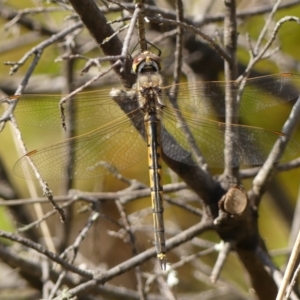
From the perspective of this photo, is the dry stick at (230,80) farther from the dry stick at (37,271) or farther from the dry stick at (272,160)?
the dry stick at (37,271)

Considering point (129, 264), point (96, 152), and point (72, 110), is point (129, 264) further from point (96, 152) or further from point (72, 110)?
point (72, 110)

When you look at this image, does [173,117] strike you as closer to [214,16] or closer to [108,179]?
[214,16]

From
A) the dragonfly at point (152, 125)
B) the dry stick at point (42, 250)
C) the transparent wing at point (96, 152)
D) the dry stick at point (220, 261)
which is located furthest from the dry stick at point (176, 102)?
the dry stick at point (42, 250)

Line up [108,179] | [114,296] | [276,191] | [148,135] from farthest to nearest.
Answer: [108,179]
[276,191]
[114,296]
[148,135]

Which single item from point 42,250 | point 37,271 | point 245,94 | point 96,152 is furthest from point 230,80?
point 37,271

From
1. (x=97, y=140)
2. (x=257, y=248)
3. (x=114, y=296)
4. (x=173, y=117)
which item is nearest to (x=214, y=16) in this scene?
(x=173, y=117)

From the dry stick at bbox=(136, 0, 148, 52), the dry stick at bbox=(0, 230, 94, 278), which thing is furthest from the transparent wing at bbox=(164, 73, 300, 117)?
the dry stick at bbox=(0, 230, 94, 278)

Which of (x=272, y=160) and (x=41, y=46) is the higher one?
(x=41, y=46)
